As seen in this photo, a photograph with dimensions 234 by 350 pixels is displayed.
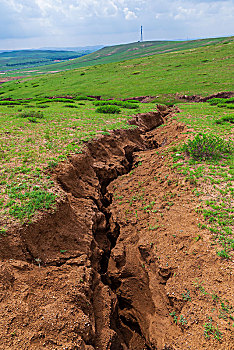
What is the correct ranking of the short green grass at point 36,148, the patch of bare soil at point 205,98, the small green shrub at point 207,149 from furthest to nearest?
1. the patch of bare soil at point 205,98
2. the small green shrub at point 207,149
3. the short green grass at point 36,148

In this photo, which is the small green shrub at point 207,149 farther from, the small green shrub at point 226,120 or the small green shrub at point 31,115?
the small green shrub at point 31,115

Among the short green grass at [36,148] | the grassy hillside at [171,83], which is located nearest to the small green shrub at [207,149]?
the short green grass at [36,148]

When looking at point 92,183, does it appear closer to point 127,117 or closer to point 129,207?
point 129,207

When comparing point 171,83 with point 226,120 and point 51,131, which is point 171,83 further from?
point 51,131

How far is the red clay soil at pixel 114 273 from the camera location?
707cm

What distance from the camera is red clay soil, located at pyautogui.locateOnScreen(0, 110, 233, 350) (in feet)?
23.2

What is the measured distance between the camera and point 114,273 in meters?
11.6

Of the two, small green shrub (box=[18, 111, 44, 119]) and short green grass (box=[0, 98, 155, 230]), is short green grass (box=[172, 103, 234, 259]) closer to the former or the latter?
short green grass (box=[0, 98, 155, 230])

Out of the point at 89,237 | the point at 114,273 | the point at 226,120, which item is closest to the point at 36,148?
the point at 89,237

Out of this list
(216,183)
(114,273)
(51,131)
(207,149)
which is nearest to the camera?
(114,273)

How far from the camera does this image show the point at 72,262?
9.58 meters

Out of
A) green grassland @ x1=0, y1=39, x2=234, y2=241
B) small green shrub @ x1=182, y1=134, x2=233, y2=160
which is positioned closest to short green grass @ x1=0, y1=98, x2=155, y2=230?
green grassland @ x1=0, y1=39, x2=234, y2=241

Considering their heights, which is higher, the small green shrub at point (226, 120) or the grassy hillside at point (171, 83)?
the grassy hillside at point (171, 83)

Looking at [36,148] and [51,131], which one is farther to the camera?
[51,131]
